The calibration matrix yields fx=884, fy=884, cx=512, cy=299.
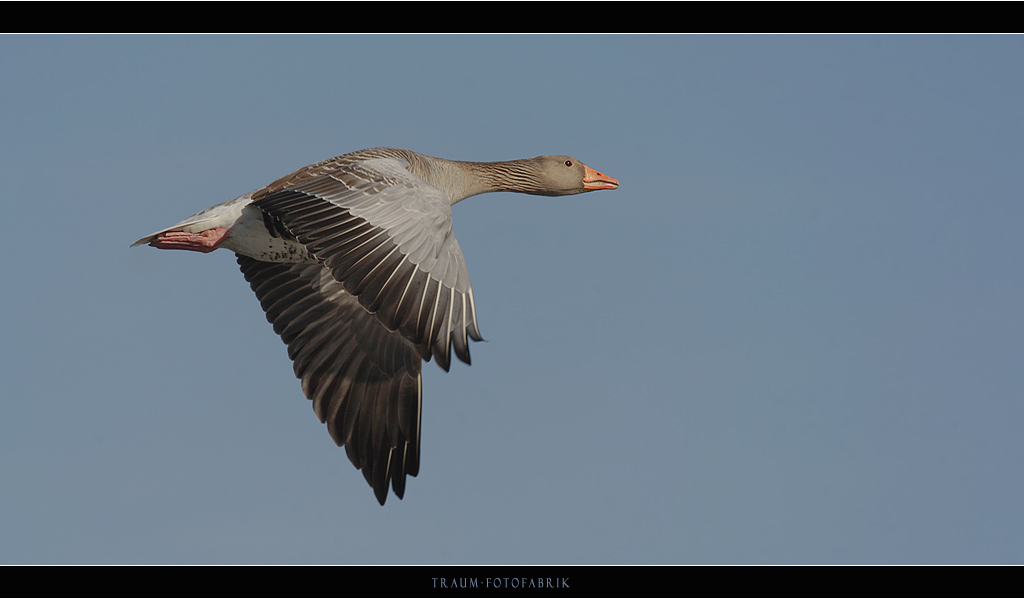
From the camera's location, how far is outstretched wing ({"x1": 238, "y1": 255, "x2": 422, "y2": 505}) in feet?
28.4

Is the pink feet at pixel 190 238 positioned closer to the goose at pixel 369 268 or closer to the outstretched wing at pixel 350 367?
the goose at pixel 369 268

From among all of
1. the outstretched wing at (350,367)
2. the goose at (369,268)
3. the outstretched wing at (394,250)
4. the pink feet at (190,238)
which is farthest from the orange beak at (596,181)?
the pink feet at (190,238)

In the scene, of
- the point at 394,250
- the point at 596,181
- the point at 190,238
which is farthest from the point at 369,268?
the point at 596,181

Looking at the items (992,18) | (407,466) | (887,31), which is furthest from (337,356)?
(992,18)

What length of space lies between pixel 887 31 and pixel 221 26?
6495mm

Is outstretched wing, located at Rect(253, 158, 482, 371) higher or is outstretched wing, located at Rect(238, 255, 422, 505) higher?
outstretched wing, located at Rect(253, 158, 482, 371)

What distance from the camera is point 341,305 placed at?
9.88 meters

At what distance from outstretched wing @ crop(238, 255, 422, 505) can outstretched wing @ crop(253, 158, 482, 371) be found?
218 cm

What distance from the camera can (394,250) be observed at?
270 inches

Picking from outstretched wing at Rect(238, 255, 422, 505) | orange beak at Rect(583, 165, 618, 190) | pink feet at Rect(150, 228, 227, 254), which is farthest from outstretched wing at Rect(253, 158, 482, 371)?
orange beak at Rect(583, 165, 618, 190)

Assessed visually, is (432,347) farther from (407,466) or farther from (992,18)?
(992,18)

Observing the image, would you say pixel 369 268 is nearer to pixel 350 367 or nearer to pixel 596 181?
→ pixel 350 367

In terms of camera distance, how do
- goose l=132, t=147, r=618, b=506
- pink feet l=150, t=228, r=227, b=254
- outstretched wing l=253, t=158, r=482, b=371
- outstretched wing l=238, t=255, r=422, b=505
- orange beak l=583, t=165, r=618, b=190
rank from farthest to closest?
orange beak l=583, t=165, r=618, b=190, outstretched wing l=238, t=255, r=422, b=505, pink feet l=150, t=228, r=227, b=254, goose l=132, t=147, r=618, b=506, outstretched wing l=253, t=158, r=482, b=371

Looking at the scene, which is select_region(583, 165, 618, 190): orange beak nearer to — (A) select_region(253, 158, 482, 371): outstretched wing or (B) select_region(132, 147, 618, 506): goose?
(B) select_region(132, 147, 618, 506): goose
